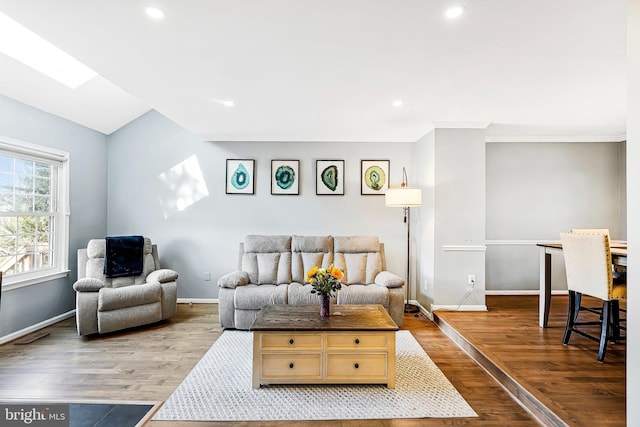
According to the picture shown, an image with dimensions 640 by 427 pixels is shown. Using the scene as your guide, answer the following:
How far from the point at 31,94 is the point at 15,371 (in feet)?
8.86

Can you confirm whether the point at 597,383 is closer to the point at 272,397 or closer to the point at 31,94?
the point at 272,397

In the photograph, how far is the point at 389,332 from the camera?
2.46 metres

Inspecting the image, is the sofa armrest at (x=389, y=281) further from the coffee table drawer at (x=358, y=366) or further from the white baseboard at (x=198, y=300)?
the white baseboard at (x=198, y=300)

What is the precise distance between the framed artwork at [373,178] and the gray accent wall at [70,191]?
3.79 metres

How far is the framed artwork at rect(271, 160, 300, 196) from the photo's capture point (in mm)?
4814

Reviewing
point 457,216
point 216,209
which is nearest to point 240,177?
point 216,209

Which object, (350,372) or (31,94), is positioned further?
(31,94)

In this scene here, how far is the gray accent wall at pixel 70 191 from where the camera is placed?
133 inches

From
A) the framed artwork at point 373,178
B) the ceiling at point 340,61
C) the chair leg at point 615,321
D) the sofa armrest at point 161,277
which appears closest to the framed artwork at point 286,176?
the ceiling at point 340,61

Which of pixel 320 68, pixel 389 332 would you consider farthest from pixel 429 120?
pixel 389 332

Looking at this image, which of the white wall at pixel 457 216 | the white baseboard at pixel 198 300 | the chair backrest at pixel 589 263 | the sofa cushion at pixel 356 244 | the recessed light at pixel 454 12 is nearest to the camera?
the recessed light at pixel 454 12

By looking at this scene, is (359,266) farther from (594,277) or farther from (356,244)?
(594,277)

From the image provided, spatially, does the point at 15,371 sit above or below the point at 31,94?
below

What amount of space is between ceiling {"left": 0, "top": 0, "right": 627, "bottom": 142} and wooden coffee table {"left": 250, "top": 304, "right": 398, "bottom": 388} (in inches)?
80.0
